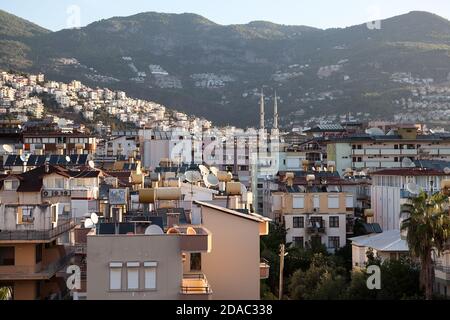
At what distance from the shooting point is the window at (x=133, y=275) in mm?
16875

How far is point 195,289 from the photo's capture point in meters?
16.7

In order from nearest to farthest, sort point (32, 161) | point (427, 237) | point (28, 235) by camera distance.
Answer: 1. point (28, 235)
2. point (427, 237)
3. point (32, 161)

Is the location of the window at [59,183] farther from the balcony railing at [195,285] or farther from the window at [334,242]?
the balcony railing at [195,285]

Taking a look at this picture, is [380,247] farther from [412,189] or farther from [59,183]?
[59,183]

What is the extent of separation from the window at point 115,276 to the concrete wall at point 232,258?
223 cm

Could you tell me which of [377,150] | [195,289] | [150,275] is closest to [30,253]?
[150,275]

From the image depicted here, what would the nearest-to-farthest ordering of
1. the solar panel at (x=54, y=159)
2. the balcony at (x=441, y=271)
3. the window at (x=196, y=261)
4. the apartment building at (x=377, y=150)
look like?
the window at (x=196, y=261) → the balcony at (x=441, y=271) → the solar panel at (x=54, y=159) → the apartment building at (x=377, y=150)

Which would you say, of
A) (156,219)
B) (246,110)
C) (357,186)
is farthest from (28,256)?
(246,110)

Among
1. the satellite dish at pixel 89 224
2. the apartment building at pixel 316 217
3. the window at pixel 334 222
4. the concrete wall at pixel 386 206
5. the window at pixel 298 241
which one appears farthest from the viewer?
the concrete wall at pixel 386 206

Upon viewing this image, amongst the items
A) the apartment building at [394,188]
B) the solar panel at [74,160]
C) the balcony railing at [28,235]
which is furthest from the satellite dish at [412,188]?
the solar panel at [74,160]

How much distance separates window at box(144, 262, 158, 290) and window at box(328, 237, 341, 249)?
975 inches

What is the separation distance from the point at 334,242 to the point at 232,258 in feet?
73.8

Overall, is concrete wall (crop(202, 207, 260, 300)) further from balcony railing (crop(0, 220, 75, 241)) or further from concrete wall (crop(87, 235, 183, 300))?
balcony railing (crop(0, 220, 75, 241))
